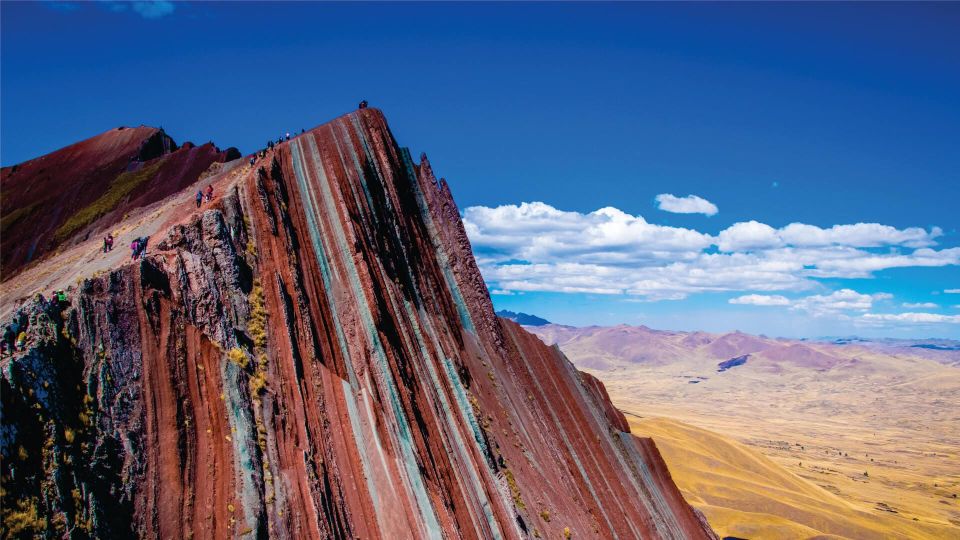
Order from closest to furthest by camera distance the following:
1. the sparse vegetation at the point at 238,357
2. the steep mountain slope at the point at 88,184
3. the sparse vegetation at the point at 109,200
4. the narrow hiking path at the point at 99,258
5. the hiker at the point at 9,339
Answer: the hiker at the point at 9,339 → the sparse vegetation at the point at 238,357 → the narrow hiking path at the point at 99,258 → the steep mountain slope at the point at 88,184 → the sparse vegetation at the point at 109,200

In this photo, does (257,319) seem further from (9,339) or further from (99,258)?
(99,258)

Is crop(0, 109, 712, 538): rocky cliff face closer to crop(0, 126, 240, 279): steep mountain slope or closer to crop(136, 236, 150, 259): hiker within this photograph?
crop(136, 236, 150, 259): hiker

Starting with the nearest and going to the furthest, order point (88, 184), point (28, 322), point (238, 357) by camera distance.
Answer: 1. point (28, 322)
2. point (238, 357)
3. point (88, 184)

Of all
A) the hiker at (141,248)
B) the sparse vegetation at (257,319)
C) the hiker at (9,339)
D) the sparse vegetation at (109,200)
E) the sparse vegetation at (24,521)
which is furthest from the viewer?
the sparse vegetation at (109,200)

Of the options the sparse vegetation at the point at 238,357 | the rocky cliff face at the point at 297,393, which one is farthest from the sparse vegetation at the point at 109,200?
the sparse vegetation at the point at 238,357

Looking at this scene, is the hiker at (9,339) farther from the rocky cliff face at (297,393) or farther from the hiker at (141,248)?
the hiker at (141,248)

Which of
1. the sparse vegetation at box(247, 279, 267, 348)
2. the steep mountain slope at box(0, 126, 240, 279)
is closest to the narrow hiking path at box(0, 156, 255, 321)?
the sparse vegetation at box(247, 279, 267, 348)

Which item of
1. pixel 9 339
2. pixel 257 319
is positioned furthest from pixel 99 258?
pixel 9 339

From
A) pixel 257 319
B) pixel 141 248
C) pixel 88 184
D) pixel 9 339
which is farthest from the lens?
pixel 88 184
